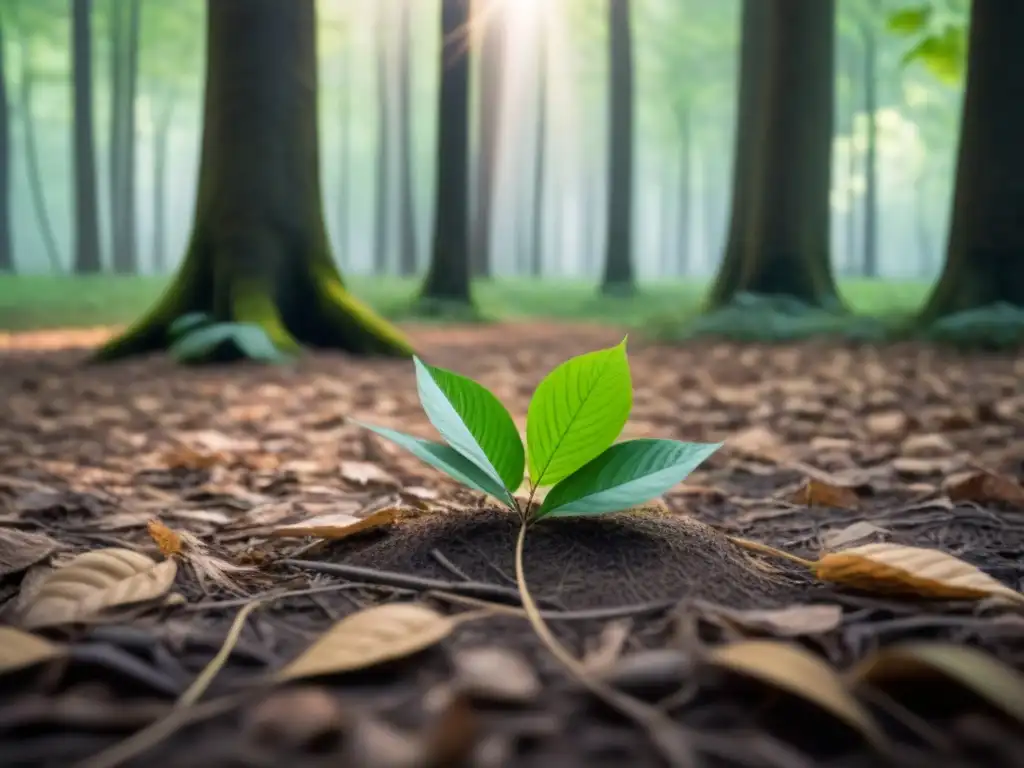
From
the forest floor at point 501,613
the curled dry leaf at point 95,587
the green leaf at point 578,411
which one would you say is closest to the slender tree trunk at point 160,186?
the forest floor at point 501,613

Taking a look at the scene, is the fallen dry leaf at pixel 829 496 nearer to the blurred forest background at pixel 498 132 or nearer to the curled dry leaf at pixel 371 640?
the curled dry leaf at pixel 371 640

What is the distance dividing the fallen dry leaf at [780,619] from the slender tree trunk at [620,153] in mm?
12132

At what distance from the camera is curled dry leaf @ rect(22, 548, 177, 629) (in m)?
1.01

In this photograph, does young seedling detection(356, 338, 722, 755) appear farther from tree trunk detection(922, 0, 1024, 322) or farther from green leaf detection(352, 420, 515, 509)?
tree trunk detection(922, 0, 1024, 322)

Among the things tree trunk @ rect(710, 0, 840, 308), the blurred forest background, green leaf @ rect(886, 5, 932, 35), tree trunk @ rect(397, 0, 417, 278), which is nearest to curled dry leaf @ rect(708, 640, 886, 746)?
green leaf @ rect(886, 5, 932, 35)

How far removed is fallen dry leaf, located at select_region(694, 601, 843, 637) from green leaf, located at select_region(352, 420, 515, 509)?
12.4 inches

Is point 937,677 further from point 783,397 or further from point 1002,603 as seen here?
point 783,397

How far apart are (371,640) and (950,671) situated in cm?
53

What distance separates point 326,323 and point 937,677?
4.71 m

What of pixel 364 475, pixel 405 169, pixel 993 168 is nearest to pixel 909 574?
pixel 364 475

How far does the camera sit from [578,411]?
119 cm

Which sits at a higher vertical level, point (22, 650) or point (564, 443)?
point (564, 443)

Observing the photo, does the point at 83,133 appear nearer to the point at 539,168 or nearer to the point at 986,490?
the point at 539,168

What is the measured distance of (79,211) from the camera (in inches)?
568
